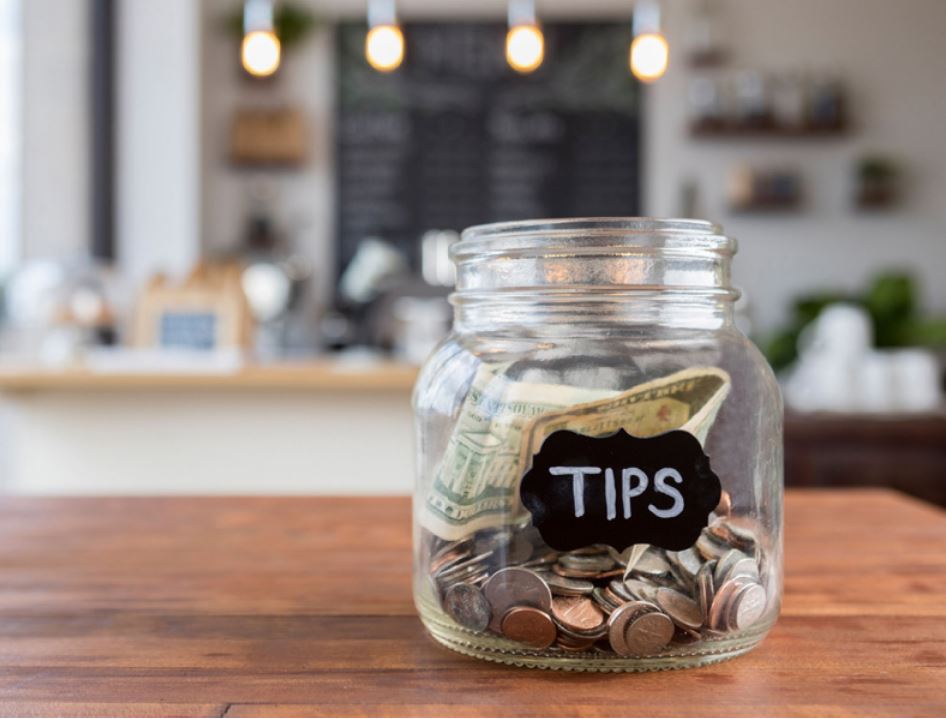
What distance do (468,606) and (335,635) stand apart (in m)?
0.08

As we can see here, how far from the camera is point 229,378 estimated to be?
2217 millimetres

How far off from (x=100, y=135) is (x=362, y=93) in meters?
1.36

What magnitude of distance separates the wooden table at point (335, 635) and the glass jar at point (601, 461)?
23 millimetres

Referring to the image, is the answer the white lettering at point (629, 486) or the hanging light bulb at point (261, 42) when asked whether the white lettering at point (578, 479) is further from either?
the hanging light bulb at point (261, 42)

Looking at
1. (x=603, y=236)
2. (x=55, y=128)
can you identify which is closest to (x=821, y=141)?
(x=55, y=128)

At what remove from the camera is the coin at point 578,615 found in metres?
0.41

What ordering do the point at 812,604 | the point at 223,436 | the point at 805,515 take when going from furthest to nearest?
the point at 223,436 → the point at 805,515 → the point at 812,604

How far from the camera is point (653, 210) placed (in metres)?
5.11

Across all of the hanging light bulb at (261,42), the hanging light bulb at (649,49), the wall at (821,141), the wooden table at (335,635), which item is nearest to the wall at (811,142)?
the wall at (821,141)

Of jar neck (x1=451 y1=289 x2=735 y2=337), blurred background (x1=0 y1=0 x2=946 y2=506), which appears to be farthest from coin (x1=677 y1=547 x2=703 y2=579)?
blurred background (x1=0 y1=0 x2=946 y2=506)

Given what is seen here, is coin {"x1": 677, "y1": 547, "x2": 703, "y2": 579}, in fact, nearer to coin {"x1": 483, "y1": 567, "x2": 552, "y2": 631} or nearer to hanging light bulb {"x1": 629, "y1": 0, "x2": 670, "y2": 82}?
coin {"x1": 483, "y1": 567, "x2": 552, "y2": 631}

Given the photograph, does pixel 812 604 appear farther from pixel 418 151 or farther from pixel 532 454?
pixel 418 151

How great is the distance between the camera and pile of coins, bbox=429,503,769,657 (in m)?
0.41

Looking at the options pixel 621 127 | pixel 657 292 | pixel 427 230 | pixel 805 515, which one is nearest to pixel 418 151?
pixel 427 230
